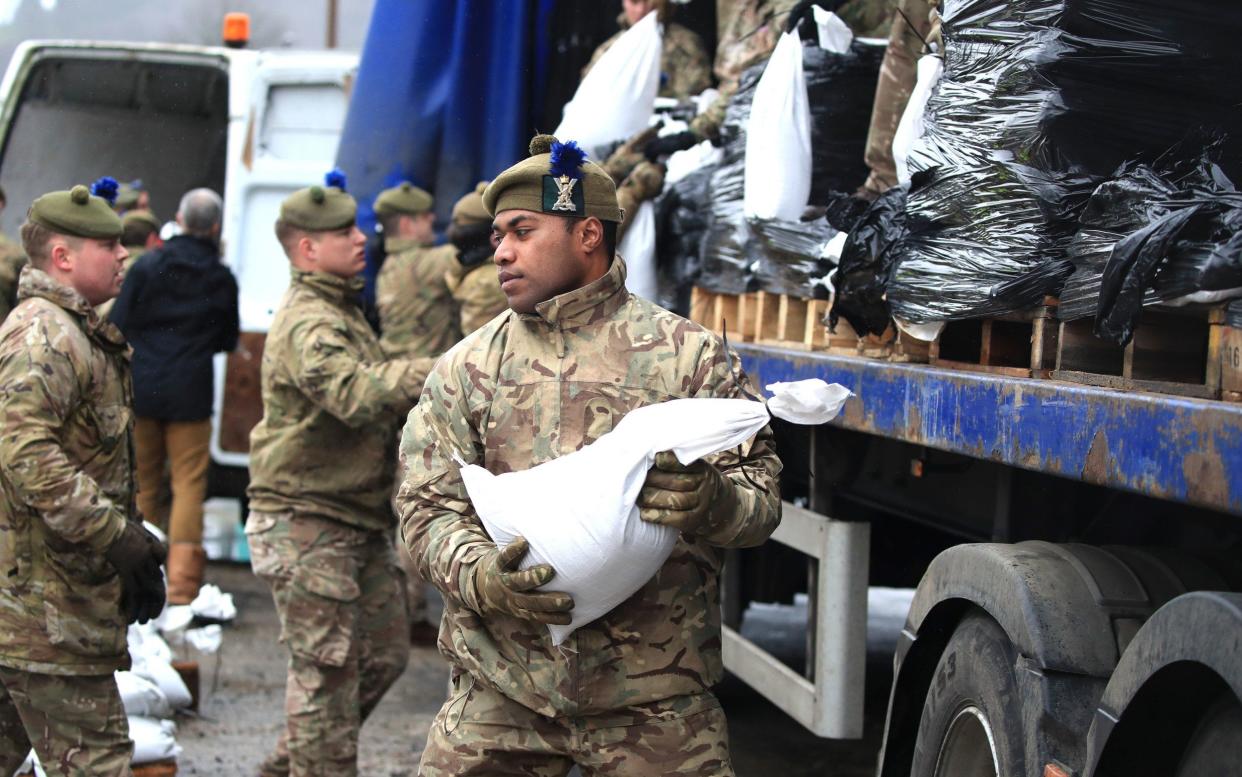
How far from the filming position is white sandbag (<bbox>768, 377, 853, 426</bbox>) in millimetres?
3672

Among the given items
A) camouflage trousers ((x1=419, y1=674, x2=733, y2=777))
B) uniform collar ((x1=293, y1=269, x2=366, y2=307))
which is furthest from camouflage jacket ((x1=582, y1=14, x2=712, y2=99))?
camouflage trousers ((x1=419, y1=674, x2=733, y2=777))

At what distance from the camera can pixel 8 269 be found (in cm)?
746

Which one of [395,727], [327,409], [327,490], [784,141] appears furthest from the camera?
[395,727]

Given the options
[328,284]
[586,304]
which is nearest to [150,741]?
[328,284]

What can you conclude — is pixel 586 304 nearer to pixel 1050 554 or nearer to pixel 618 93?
pixel 1050 554

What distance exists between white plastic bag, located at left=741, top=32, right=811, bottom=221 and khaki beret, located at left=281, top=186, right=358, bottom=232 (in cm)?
146

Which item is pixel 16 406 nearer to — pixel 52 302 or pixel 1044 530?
pixel 52 302

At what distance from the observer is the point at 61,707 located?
415 cm

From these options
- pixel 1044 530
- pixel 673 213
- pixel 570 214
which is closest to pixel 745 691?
pixel 673 213

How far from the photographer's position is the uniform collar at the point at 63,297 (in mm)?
4270

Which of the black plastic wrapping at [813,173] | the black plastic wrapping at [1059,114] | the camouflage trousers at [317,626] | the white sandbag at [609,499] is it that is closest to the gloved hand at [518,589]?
the white sandbag at [609,499]

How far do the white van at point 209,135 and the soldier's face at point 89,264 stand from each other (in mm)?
4547

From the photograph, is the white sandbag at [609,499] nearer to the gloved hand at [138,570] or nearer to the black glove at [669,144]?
the gloved hand at [138,570]

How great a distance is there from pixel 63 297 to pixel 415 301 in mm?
3577
